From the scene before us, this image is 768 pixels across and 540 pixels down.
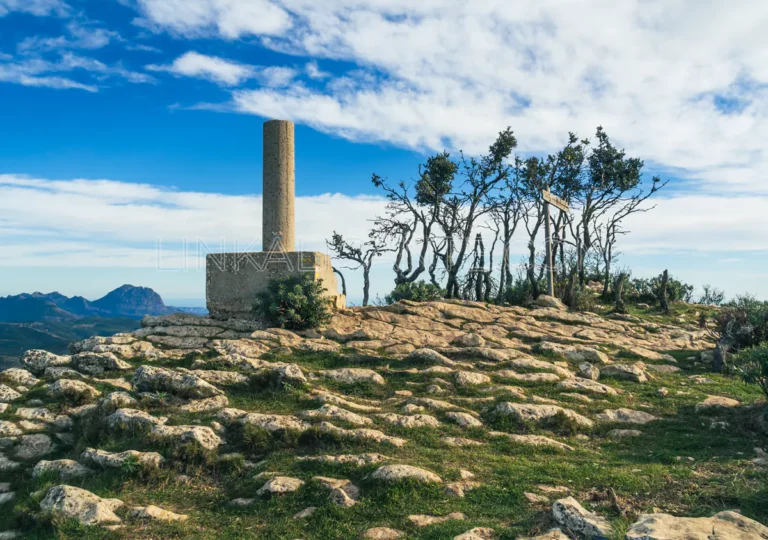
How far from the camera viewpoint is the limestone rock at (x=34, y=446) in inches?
347

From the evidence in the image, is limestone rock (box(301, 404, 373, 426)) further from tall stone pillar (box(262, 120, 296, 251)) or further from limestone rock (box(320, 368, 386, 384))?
tall stone pillar (box(262, 120, 296, 251))

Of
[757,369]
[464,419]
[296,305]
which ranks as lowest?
[464,419]

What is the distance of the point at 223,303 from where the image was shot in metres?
16.4

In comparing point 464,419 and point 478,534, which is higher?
point 464,419

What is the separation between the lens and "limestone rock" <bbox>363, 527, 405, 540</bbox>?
216 inches

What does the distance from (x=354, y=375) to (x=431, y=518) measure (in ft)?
18.7

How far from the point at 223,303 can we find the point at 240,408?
7.28m

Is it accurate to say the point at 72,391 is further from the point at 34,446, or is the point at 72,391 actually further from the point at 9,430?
the point at 34,446

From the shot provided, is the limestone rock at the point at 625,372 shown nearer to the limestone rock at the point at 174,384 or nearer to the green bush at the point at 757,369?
the green bush at the point at 757,369

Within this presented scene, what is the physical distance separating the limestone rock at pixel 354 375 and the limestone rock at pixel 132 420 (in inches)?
141

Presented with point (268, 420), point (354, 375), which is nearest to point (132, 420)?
point (268, 420)

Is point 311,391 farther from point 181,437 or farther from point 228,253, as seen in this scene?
point 228,253

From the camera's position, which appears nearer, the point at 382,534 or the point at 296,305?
the point at 382,534

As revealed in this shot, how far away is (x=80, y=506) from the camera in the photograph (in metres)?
6.28
